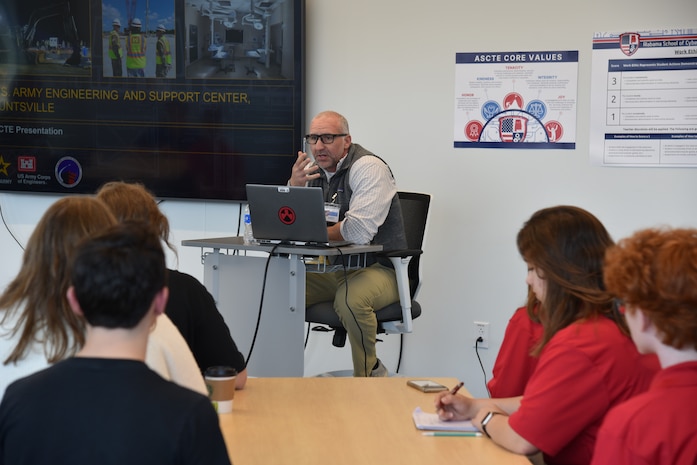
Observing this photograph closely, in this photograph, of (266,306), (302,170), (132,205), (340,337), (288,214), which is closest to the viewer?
(132,205)

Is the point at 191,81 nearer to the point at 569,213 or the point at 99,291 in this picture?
the point at 569,213

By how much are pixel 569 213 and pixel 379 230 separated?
7.37ft

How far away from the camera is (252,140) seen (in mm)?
4867

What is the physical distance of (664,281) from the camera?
4.63 ft

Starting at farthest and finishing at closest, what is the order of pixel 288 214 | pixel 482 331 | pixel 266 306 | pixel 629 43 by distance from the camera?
pixel 482 331 < pixel 629 43 < pixel 266 306 < pixel 288 214

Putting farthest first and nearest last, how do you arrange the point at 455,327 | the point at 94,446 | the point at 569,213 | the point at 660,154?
the point at 455,327
the point at 660,154
the point at 569,213
the point at 94,446

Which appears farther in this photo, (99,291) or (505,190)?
(505,190)

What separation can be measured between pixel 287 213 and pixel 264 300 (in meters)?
0.42

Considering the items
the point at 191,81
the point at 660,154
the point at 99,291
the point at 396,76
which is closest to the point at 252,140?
the point at 191,81

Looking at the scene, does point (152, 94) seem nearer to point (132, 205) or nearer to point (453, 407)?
point (132, 205)

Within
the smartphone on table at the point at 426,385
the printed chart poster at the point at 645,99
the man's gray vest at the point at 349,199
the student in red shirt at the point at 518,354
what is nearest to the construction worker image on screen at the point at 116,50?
the man's gray vest at the point at 349,199

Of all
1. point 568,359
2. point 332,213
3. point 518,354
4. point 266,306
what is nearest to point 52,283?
point 568,359

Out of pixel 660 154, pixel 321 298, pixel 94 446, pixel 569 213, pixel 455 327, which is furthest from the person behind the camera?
pixel 455 327

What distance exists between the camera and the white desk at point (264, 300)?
12.4ft
